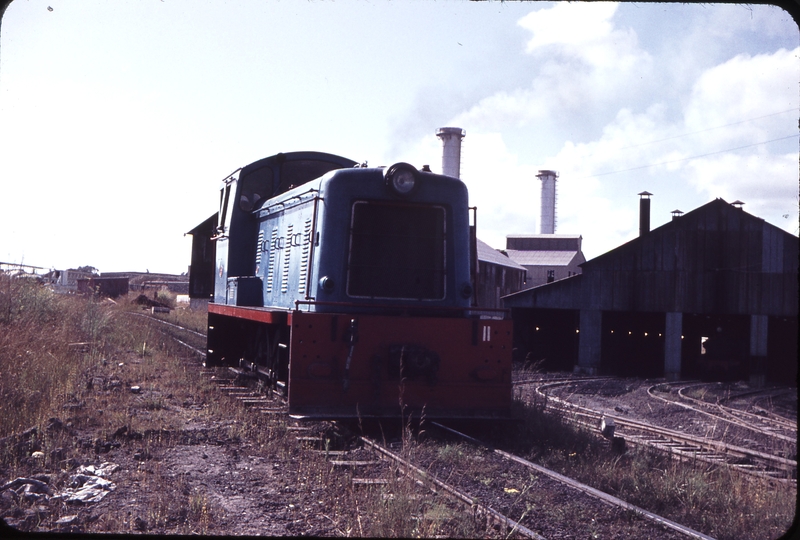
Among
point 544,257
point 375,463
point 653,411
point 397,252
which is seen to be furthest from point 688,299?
point 544,257

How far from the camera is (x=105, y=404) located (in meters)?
8.19

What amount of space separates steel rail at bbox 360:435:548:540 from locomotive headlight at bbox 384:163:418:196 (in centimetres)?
300

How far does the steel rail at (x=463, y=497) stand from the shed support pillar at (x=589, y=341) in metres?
17.3

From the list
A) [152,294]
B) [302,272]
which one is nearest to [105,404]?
[302,272]

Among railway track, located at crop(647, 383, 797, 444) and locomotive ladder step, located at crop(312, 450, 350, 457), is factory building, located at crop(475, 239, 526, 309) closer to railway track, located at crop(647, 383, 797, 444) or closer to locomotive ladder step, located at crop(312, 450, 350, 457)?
railway track, located at crop(647, 383, 797, 444)

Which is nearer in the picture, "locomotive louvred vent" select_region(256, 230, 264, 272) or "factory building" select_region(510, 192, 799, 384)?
"locomotive louvred vent" select_region(256, 230, 264, 272)

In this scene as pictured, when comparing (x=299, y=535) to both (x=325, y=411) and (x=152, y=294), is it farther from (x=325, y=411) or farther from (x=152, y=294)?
(x=152, y=294)

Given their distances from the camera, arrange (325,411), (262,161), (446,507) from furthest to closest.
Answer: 1. (262,161)
2. (325,411)
3. (446,507)

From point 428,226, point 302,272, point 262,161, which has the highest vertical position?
point 262,161

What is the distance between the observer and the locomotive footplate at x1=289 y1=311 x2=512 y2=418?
6.87 meters

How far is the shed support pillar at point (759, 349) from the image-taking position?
→ 20328mm

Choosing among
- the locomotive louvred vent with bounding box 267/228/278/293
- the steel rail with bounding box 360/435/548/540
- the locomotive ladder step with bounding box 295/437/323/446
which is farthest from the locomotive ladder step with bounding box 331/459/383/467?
the locomotive louvred vent with bounding box 267/228/278/293

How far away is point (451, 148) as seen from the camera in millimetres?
31312

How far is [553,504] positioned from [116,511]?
297 cm
